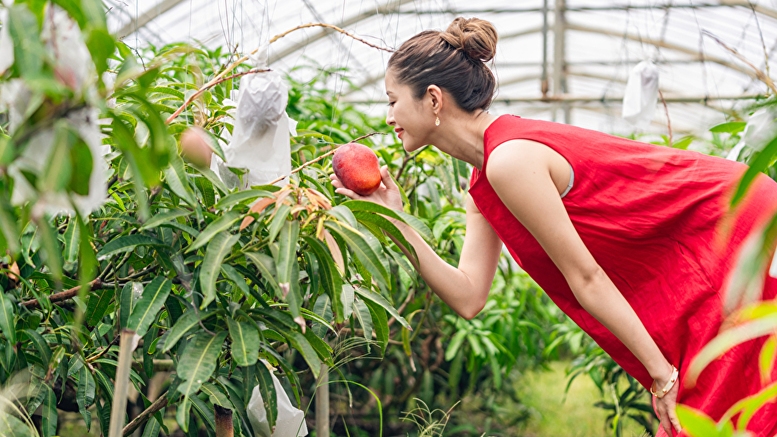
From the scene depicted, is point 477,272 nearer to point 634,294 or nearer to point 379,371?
point 634,294

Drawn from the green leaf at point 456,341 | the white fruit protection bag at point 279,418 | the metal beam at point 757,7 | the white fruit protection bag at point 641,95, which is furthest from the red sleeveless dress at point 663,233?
the metal beam at point 757,7

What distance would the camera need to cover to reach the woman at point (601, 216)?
119 centimetres

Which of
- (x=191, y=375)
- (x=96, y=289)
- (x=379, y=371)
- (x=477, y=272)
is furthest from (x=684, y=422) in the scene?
(x=379, y=371)

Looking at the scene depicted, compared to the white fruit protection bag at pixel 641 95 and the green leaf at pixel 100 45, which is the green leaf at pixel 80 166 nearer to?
the green leaf at pixel 100 45

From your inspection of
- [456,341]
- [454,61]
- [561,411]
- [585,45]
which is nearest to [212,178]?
[454,61]

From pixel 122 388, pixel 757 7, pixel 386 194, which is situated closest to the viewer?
pixel 122 388

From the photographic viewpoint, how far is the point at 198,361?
0.94 metres

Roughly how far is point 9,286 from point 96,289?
13cm

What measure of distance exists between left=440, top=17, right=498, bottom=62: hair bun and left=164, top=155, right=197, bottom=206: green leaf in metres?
0.62

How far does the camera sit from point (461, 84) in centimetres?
138

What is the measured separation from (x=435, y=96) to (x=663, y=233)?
0.46 metres

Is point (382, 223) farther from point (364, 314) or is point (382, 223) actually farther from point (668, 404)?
point (668, 404)

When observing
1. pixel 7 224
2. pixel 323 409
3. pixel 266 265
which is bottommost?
pixel 323 409

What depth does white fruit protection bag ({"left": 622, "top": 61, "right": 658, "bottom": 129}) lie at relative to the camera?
115 inches
